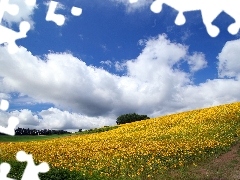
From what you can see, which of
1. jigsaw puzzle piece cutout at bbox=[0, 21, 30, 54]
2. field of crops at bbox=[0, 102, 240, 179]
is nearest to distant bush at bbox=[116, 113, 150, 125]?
field of crops at bbox=[0, 102, 240, 179]

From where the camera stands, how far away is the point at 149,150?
71.8 feet

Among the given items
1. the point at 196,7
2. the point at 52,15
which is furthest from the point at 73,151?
the point at 196,7

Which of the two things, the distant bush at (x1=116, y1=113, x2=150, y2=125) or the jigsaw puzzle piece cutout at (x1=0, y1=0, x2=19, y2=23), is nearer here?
the jigsaw puzzle piece cutout at (x1=0, y1=0, x2=19, y2=23)

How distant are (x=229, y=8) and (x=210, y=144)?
1820 cm

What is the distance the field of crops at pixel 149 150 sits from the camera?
1930 centimetres

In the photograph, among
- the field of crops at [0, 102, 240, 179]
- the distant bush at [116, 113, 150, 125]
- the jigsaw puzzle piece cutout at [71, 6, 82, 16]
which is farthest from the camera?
the distant bush at [116, 113, 150, 125]

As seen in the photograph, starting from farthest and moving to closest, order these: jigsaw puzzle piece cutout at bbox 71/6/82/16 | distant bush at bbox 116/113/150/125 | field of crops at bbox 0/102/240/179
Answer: distant bush at bbox 116/113/150/125
field of crops at bbox 0/102/240/179
jigsaw puzzle piece cutout at bbox 71/6/82/16

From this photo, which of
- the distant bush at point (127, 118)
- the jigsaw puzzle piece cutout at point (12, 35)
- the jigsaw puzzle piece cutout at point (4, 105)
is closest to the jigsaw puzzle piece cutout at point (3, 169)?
the jigsaw puzzle piece cutout at point (4, 105)

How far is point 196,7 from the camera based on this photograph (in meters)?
5.64

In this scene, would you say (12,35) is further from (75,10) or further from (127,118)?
(127,118)

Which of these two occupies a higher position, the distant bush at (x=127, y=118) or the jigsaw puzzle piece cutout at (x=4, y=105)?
the distant bush at (x=127, y=118)

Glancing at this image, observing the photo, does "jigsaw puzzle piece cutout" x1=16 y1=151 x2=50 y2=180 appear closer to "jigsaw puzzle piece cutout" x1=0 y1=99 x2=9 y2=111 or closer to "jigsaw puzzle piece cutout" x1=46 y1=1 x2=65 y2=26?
"jigsaw puzzle piece cutout" x1=0 y1=99 x2=9 y2=111

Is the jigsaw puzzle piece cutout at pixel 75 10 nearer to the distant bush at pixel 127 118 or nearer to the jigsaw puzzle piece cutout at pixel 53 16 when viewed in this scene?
the jigsaw puzzle piece cutout at pixel 53 16

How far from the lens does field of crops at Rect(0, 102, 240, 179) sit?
760 inches
